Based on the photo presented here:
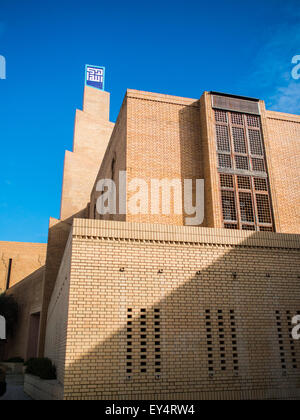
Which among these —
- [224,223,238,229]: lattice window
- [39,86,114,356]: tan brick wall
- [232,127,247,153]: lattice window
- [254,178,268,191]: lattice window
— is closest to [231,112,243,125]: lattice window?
[232,127,247,153]: lattice window

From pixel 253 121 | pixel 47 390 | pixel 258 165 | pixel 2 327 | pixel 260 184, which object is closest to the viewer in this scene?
pixel 47 390

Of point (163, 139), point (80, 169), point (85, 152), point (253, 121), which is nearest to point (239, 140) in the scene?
point (253, 121)

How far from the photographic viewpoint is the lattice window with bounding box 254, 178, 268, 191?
13.5 metres

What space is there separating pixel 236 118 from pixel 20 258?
3211cm

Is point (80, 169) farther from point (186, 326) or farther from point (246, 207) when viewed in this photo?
point (186, 326)

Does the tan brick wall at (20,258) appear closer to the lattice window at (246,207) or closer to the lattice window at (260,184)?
the lattice window at (246,207)

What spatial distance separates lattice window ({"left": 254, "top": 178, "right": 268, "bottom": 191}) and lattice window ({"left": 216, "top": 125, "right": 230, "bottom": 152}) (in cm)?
156

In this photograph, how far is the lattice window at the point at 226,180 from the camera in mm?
13148

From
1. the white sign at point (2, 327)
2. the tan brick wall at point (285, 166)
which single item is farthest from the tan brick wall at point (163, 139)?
the white sign at point (2, 327)

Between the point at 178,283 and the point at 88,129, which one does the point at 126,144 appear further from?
the point at 88,129

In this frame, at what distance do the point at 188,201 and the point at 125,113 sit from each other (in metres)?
4.02

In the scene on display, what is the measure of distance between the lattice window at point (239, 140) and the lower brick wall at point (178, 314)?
499 centimetres

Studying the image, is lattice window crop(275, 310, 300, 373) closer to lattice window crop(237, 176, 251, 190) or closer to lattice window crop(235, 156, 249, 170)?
lattice window crop(237, 176, 251, 190)

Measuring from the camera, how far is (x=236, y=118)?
1408 centimetres
